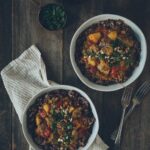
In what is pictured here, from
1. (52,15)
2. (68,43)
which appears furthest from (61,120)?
(52,15)

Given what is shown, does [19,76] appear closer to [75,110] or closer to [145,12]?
[75,110]

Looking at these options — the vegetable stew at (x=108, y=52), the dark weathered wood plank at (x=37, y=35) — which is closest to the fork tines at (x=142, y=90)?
the vegetable stew at (x=108, y=52)

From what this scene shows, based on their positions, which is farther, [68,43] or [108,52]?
[68,43]

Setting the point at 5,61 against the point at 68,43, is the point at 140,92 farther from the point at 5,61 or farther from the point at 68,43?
the point at 5,61

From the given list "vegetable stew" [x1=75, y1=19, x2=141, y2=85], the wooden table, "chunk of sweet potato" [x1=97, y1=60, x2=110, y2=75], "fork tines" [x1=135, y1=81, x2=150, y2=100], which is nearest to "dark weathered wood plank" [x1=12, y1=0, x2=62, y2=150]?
the wooden table

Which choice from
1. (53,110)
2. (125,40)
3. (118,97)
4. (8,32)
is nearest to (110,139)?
(118,97)

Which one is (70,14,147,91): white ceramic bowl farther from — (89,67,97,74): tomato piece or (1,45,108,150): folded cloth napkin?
(1,45,108,150): folded cloth napkin

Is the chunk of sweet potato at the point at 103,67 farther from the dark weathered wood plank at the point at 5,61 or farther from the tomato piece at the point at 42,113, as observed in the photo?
the dark weathered wood plank at the point at 5,61
